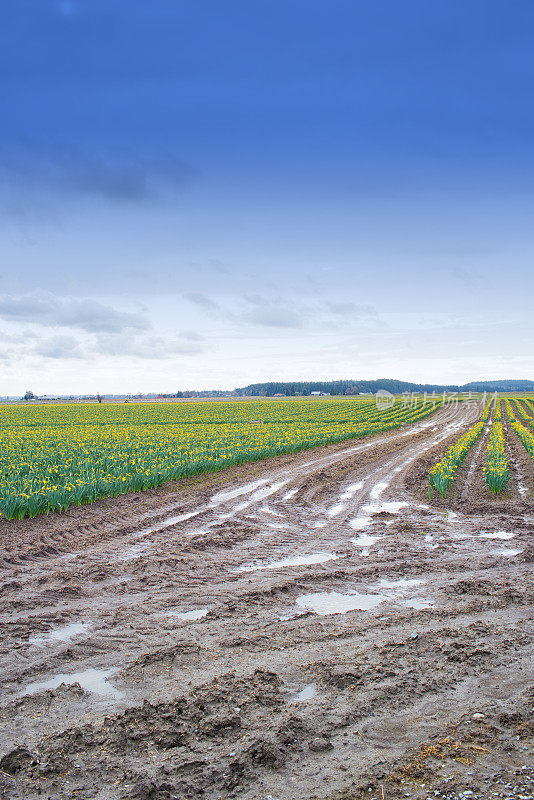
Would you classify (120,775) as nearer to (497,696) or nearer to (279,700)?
(279,700)

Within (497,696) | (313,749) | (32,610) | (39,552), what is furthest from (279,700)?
(39,552)

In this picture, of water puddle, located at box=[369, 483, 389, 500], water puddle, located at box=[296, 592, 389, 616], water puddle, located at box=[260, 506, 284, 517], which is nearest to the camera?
water puddle, located at box=[296, 592, 389, 616]

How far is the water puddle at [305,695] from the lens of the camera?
4.46 meters

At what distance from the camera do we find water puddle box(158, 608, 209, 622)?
6.30 m

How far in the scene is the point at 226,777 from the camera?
3566 mm

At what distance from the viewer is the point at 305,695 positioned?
14.9ft

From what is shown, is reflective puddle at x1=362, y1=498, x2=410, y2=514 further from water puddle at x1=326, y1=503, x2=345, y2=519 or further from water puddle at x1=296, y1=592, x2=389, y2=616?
water puddle at x1=296, y1=592, x2=389, y2=616

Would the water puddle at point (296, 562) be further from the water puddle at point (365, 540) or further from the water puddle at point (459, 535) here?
the water puddle at point (459, 535)

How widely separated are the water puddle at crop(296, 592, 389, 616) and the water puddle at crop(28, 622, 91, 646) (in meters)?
2.66

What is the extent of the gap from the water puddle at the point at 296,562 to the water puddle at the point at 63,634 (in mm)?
2659

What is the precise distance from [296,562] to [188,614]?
102 inches

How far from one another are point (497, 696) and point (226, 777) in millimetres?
2452

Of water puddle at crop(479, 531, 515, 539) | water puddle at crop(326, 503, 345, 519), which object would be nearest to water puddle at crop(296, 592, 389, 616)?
water puddle at crop(479, 531, 515, 539)

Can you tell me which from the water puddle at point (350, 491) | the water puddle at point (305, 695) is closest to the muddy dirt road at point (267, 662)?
the water puddle at point (305, 695)
